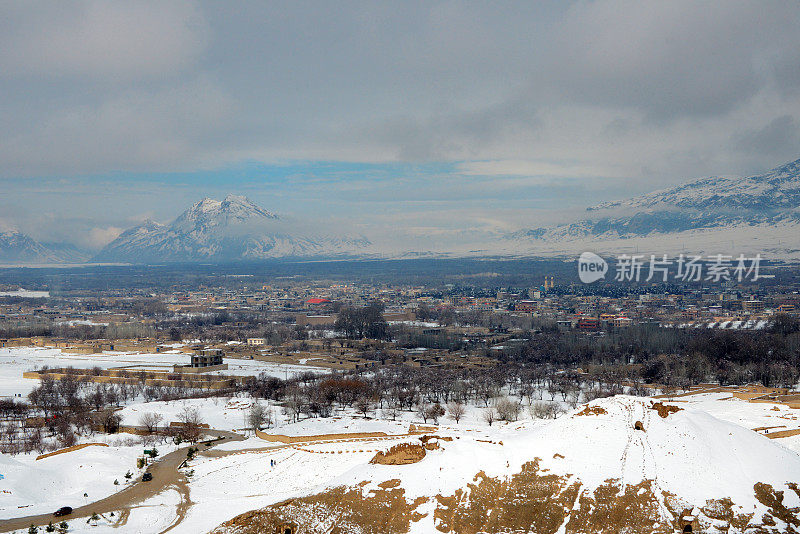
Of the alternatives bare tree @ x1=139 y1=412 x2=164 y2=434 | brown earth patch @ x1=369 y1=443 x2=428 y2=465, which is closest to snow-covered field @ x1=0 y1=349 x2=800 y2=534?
brown earth patch @ x1=369 y1=443 x2=428 y2=465

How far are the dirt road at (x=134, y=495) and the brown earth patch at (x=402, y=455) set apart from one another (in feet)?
30.2

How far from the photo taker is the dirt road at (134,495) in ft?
102

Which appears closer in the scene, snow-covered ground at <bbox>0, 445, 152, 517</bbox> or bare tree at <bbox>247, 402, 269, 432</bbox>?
snow-covered ground at <bbox>0, 445, 152, 517</bbox>

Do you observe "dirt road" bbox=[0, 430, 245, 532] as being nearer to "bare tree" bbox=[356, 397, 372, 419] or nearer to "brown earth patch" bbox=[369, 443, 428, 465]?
"brown earth patch" bbox=[369, 443, 428, 465]

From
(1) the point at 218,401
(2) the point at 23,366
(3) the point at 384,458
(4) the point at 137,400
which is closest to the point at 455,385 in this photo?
(1) the point at 218,401

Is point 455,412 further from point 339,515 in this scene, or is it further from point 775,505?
point 775,505

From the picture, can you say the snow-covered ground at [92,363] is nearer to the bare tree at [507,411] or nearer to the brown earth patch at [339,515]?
the bare tree at [507,411]

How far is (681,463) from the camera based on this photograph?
27.2 meters

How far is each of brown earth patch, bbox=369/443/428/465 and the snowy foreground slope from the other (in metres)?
0.43

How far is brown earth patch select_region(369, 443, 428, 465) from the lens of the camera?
2986cm

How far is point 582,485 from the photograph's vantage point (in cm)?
2666

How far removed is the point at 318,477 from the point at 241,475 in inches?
178

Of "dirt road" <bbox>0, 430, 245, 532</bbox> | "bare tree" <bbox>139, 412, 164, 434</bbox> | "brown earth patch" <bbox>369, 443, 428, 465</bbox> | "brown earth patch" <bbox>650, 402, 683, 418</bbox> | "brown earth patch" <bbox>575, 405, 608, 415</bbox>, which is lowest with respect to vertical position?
"bare tree" <bbox>139, 412, 164, 434</bbox>

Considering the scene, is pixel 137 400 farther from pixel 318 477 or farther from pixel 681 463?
pixel 681 463
